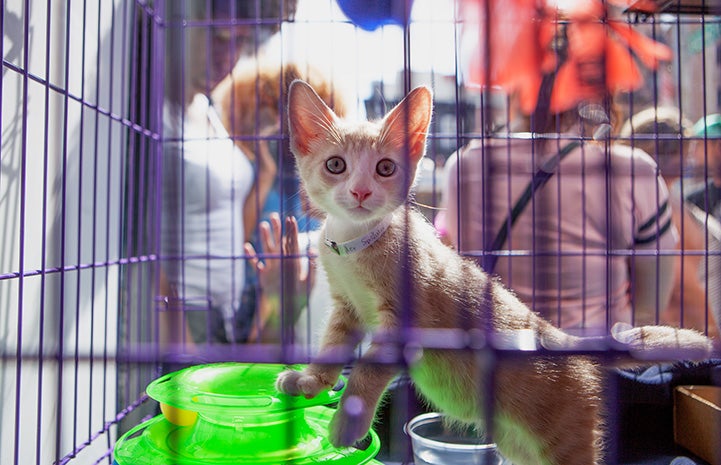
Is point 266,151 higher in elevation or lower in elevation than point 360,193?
higher

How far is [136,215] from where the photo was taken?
1.73m

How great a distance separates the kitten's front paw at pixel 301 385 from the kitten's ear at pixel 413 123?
1.47 ft

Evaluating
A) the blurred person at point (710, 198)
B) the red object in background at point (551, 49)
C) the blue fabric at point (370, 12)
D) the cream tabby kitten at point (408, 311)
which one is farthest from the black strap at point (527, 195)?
the blue fabric at point (370, 12)

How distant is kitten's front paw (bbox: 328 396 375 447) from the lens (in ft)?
2.75

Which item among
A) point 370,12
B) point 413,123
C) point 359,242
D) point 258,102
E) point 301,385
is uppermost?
point 370,12

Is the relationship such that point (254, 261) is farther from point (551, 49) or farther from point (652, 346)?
point (652, 346)

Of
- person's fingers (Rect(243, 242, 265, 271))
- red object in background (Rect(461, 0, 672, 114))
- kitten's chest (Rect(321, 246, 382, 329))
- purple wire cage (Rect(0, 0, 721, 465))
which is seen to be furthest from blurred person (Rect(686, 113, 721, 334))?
person's fingers (Rect(243, 242, 265, 271))

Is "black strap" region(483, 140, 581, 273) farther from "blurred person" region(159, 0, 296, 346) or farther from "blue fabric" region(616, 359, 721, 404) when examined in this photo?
"blurred person" region(159, 0, 296, 346)

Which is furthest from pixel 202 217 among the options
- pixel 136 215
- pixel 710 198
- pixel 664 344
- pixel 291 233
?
pixel 710 198

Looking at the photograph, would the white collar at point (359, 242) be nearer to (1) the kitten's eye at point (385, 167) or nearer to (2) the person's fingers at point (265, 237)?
(1) the kitten's eye at point (385, 167)

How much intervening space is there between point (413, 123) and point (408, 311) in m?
0.36

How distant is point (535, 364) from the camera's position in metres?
0.97

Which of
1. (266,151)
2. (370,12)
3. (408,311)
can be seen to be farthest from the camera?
(266,151)

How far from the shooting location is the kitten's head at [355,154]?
1.01m
